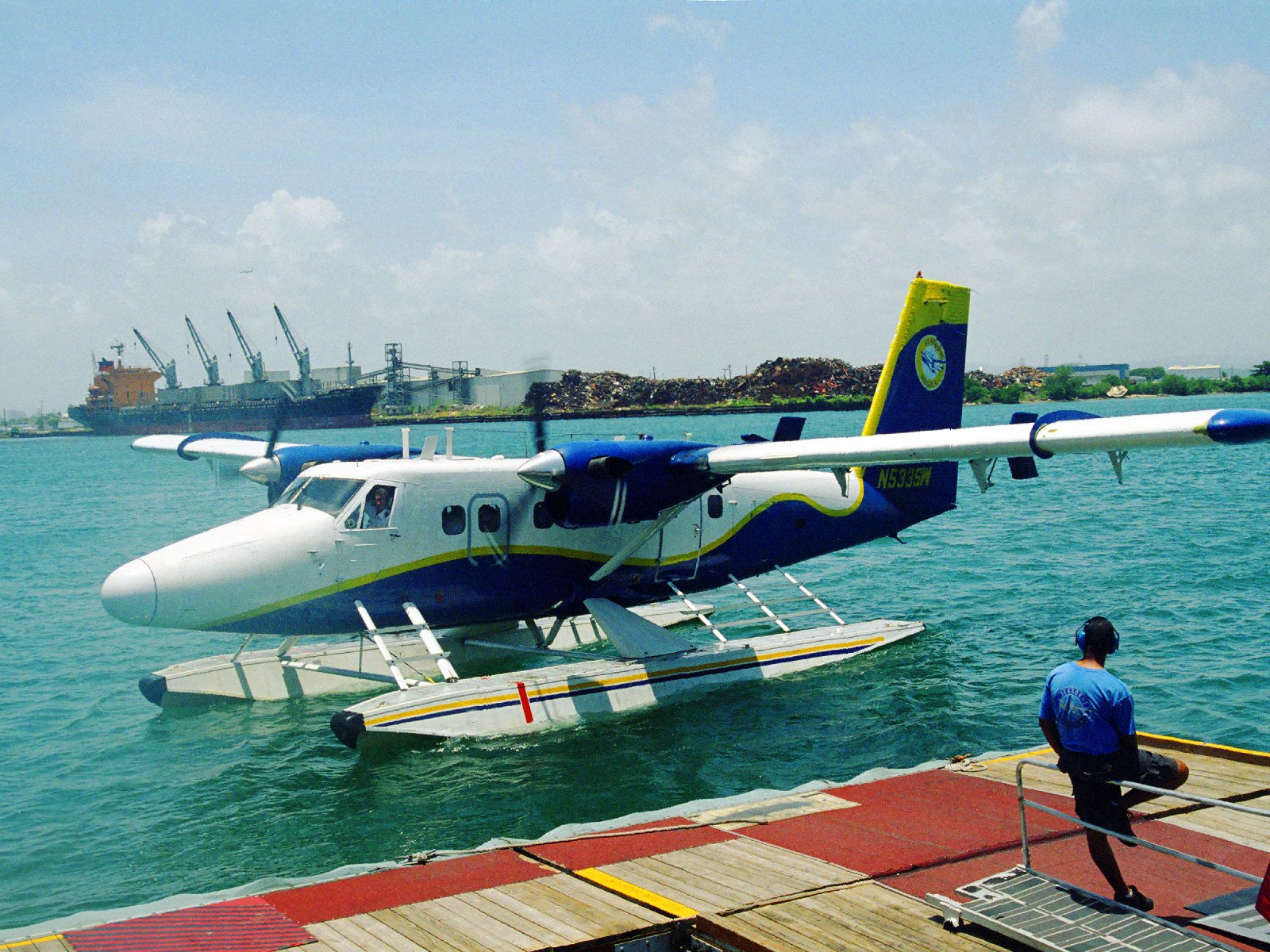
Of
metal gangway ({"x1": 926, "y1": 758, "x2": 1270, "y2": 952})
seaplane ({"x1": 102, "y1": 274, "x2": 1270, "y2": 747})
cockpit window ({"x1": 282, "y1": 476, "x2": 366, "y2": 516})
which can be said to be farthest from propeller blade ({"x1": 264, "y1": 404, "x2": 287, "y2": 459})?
metal gangway ({"x1": 926, "y1": 758, "x2": 1270, "y2": 952})

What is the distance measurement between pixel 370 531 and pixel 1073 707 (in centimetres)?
936

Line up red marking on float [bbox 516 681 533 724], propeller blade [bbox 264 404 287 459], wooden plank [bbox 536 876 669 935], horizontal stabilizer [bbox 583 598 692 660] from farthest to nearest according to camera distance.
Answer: propeller blade [bbox 264 404 287 459], horizontal stabilizer [bbox 583 598 692 660], red marking on float [bbox 516 681 533 724], wooden plank [bbox 536 876 669 935]

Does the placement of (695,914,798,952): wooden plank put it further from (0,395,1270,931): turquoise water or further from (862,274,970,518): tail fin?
(862,274,970,518): tail fin

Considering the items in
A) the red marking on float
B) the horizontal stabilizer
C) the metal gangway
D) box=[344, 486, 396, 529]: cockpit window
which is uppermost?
box=[344, 486, 396, 529]: cockpit window

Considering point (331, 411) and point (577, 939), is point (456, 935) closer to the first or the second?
point (577, 939)

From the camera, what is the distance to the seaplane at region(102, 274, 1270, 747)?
12070 millimetres

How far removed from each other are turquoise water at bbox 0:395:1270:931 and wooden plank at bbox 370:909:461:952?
3365mm

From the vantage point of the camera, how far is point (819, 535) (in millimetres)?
17062

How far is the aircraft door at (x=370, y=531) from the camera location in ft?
42.7

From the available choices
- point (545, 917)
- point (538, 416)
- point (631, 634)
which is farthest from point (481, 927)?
point (538, 416)

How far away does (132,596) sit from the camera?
1176 cm

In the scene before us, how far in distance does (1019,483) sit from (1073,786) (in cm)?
4784

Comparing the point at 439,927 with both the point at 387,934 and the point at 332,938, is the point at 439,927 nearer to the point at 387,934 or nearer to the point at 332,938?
the point at 387,934

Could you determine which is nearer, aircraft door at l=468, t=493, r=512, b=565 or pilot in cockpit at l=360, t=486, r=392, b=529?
pilot in cockpit at l=360, t=486, r=392, b=529
